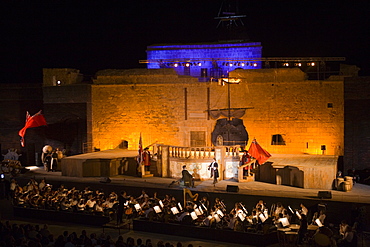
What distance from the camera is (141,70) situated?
98.2ft

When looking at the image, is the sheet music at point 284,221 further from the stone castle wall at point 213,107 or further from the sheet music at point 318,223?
the stone castle wall at point 213,107

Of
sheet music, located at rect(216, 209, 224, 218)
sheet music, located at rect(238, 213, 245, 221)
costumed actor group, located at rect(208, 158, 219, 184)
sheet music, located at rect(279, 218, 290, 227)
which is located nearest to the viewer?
sheet music, located at rect(279, 218, 290, 227)

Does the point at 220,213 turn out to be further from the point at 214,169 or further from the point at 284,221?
the point at 214,169

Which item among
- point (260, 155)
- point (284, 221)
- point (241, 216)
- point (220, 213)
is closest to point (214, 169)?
point (260, 155)

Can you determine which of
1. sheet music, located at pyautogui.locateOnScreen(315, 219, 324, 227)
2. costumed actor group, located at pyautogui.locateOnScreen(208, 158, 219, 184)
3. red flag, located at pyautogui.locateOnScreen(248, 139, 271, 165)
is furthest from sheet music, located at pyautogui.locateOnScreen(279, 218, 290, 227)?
red flag, located at pyautogui.locateOnScreen(248, 139, 271, 165)

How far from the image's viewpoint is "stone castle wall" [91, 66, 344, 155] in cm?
2700

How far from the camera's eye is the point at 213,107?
28.7 meters

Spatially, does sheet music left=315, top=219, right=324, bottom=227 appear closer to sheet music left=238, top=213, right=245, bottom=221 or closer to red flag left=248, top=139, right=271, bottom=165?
sheet music left=238, top=213, right=245, bottom=221

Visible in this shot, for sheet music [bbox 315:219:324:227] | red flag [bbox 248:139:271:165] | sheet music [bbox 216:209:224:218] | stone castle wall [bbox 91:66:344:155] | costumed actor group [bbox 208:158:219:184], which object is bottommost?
sheet music [bbox 315:219:324:227]

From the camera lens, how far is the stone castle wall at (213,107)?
27000 mm

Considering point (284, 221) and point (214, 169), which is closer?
point (284, 221)

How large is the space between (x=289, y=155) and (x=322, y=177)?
5140 mm

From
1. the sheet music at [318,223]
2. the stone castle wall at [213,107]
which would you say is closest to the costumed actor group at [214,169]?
the stone castle wall at [213,107]

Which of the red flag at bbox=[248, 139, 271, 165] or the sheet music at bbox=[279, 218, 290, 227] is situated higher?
the red flag at bbox=[248, 139, 271, 165]
